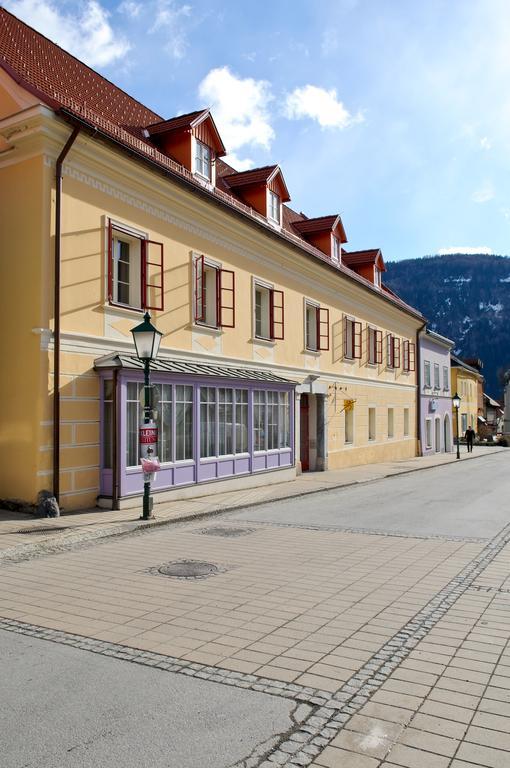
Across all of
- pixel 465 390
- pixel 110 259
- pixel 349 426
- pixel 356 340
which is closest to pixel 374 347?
pixel 356 340

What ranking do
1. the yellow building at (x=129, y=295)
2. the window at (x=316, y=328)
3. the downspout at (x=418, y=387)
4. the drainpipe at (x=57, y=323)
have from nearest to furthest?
the drainpipe at (x=57, y=323) < the yellow building at (x=129, y=295) < the window at (x=316, y=328) < the downspout at (x=418, y=387)

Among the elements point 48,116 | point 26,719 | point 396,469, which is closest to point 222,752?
point 26,719

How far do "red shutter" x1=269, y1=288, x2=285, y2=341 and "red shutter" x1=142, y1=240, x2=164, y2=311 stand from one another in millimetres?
5654

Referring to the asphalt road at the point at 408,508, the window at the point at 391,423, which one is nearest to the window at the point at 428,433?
the window at the point at 391,423

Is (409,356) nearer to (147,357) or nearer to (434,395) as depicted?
(434,395)

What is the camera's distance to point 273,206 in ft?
67.1

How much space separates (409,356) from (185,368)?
854 inches

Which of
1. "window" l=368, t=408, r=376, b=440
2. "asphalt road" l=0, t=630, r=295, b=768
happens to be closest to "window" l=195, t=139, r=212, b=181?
"asphalt road" l=0, t=630, r=295, b=768

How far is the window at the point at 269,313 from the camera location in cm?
1938

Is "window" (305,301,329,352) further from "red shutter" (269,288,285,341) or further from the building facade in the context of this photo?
the building facade

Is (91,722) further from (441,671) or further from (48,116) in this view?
(48,116)

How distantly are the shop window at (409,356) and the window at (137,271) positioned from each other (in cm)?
2099

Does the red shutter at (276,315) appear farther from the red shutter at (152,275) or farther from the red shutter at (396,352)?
the red shutter at (396,352)

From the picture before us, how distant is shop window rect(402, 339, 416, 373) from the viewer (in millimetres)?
33156
